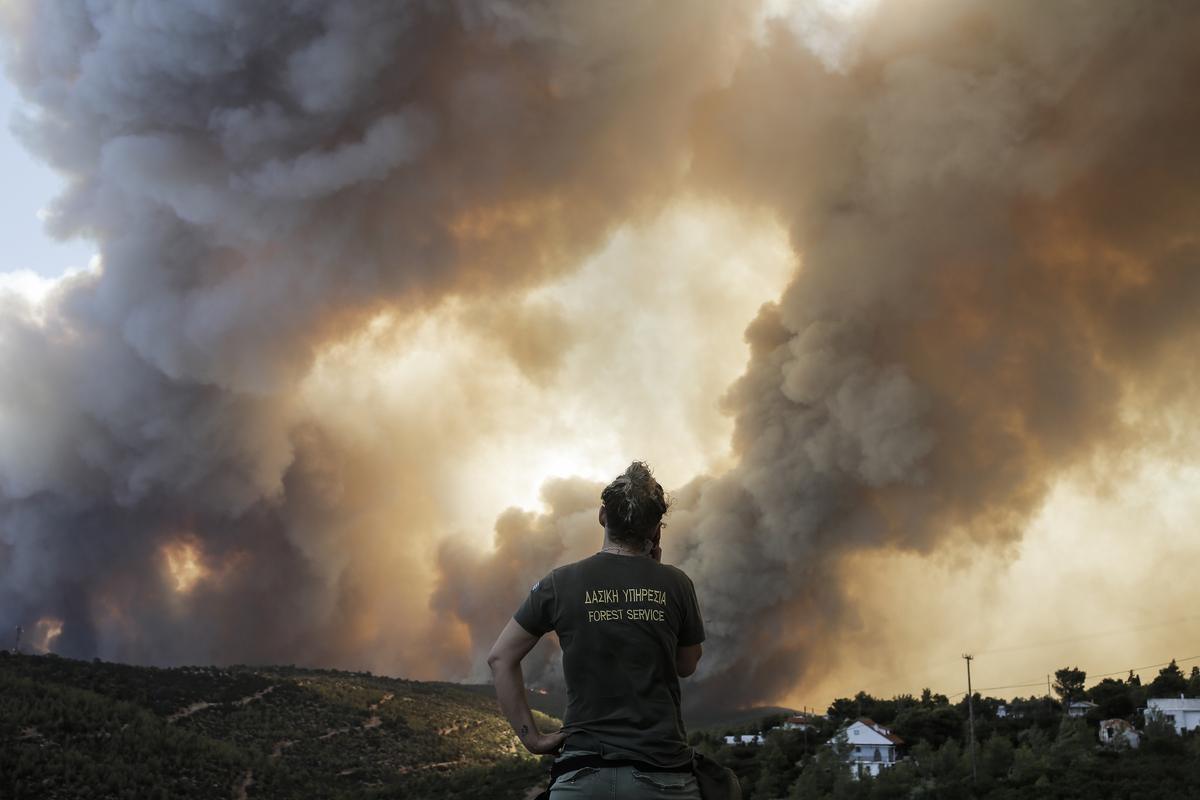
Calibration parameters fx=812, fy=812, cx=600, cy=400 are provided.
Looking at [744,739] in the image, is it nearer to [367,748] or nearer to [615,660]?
[367,748]

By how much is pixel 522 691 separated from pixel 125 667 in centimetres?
5246

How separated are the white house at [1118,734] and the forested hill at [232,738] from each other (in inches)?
1109

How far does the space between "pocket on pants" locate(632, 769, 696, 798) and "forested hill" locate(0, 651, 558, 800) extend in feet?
104

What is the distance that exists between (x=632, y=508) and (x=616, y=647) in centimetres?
60

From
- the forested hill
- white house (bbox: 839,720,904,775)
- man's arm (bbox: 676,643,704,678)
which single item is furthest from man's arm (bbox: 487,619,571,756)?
white house (bbox: 839,720,904,775)

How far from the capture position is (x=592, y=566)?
3547mm

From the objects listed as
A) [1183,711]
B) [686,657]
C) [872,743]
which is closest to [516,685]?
[686,657]

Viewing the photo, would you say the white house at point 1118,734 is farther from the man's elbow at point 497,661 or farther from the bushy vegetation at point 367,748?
the man's elbow at point 497,661

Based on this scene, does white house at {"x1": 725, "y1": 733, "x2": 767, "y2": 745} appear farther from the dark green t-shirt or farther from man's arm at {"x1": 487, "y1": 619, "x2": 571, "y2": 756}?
the dark green t-shirt

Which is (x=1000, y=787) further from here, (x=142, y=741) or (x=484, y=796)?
(x=142, y=741)

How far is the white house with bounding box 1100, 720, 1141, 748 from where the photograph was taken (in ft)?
130

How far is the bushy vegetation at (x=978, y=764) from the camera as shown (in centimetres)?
2980

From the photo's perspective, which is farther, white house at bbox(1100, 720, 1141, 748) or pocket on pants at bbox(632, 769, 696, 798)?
white house at bbox(1100, 720, 1141, 748)

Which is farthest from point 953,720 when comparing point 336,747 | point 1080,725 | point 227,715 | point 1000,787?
point 227,715
